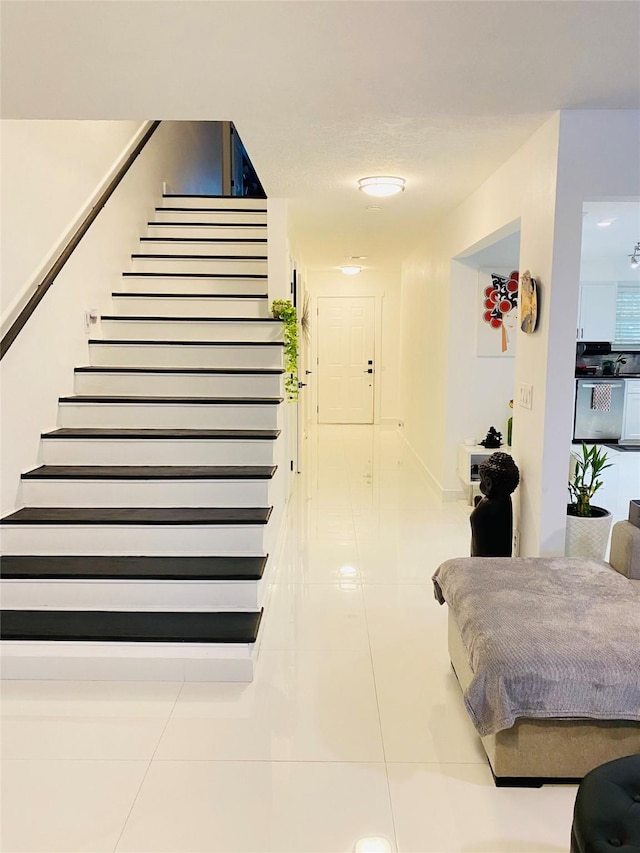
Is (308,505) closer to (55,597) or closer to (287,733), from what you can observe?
(55,597)

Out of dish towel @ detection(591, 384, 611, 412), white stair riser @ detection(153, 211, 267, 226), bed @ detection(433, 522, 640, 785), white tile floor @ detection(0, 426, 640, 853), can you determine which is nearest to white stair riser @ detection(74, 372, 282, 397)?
white tile floor @ detection(0, 426, 640, 853)

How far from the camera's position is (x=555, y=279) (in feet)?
8.93

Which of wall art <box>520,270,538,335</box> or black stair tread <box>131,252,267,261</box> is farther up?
black stair tread <box>131,252,267,261</box>

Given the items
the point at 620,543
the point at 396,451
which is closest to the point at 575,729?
the point at 620,543

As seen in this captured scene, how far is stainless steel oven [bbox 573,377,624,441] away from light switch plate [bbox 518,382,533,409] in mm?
5072

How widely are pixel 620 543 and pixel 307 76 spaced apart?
88.4 inches

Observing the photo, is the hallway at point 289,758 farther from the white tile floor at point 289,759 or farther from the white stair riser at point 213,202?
the white stair riser at point 213,202

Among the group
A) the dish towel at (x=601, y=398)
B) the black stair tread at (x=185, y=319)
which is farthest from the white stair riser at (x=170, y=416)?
the dish towel at (x=601, y=398)

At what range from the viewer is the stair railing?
9.67 feet

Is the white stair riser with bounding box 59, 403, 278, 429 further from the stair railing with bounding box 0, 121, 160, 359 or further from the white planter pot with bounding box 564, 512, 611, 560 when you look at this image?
A: the white planter pot with bounding box 564, 512, 611, 560

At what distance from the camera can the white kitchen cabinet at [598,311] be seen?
26.5 ft

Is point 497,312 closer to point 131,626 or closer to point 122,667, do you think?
point 131,626

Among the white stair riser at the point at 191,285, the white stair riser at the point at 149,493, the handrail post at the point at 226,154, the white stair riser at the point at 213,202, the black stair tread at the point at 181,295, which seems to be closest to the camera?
the white stair riser at the point at 149,493

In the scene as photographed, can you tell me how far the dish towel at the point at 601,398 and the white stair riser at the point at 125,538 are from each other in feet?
20.5
